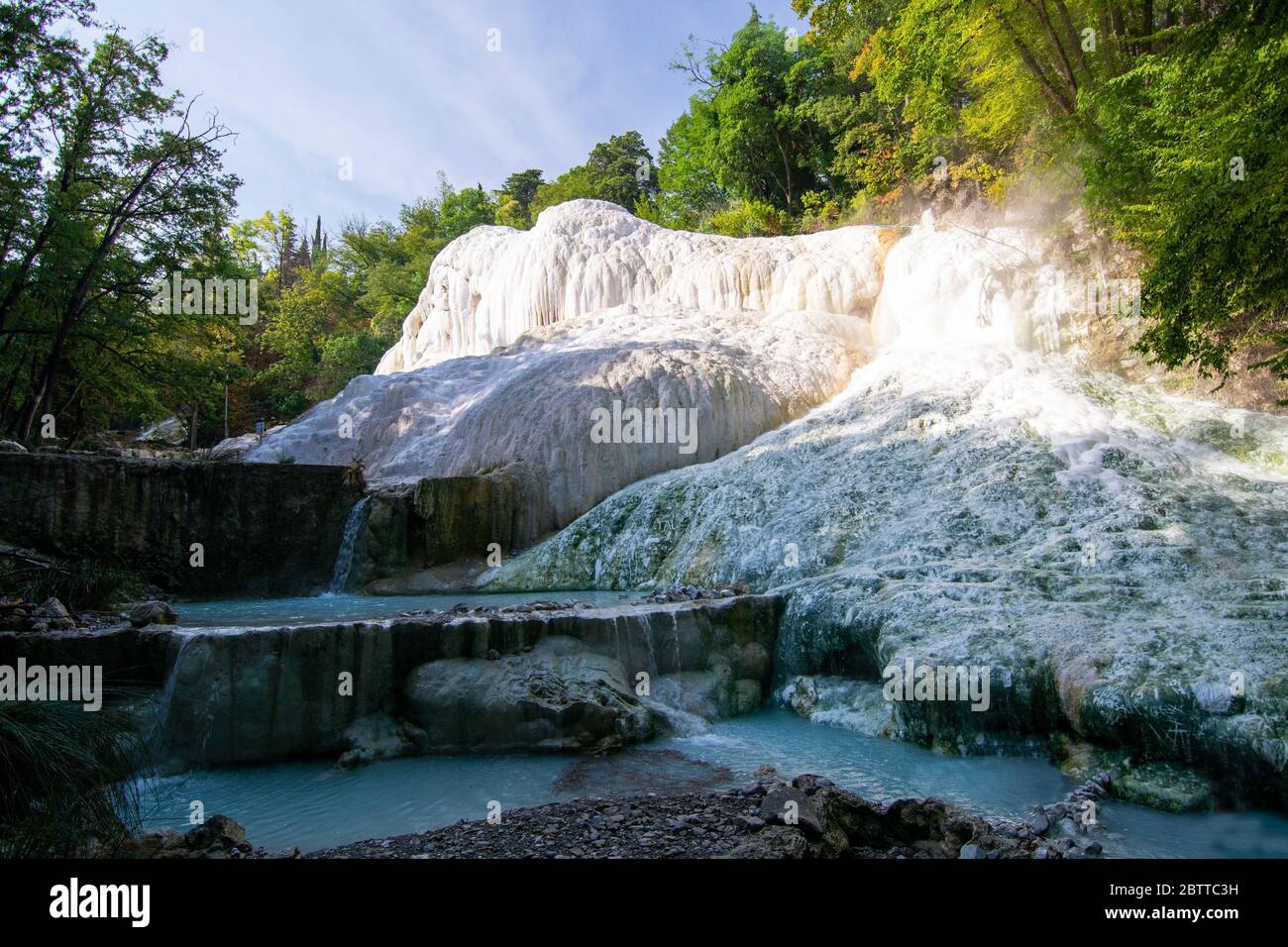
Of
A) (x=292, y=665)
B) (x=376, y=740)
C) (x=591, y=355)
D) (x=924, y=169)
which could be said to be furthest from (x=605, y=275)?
(x=376, y=740)

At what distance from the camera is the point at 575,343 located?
763 inches

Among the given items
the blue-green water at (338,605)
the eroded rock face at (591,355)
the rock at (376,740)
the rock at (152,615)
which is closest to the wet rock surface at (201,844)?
the rock at (376,740)

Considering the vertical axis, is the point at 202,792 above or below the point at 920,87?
below

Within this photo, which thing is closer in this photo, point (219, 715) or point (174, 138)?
point (219, 715)

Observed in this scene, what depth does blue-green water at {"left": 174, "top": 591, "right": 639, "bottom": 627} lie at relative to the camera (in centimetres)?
875

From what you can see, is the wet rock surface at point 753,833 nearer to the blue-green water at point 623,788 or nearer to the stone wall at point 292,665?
the blue-green water at point 623,788

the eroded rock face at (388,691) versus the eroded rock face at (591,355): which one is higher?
the eroded rock face at (591,355)

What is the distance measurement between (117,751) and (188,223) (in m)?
13.9

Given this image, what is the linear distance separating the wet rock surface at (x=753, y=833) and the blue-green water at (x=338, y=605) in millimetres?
4446

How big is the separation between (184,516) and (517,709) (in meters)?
8.90

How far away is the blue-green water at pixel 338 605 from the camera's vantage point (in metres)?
8.75
